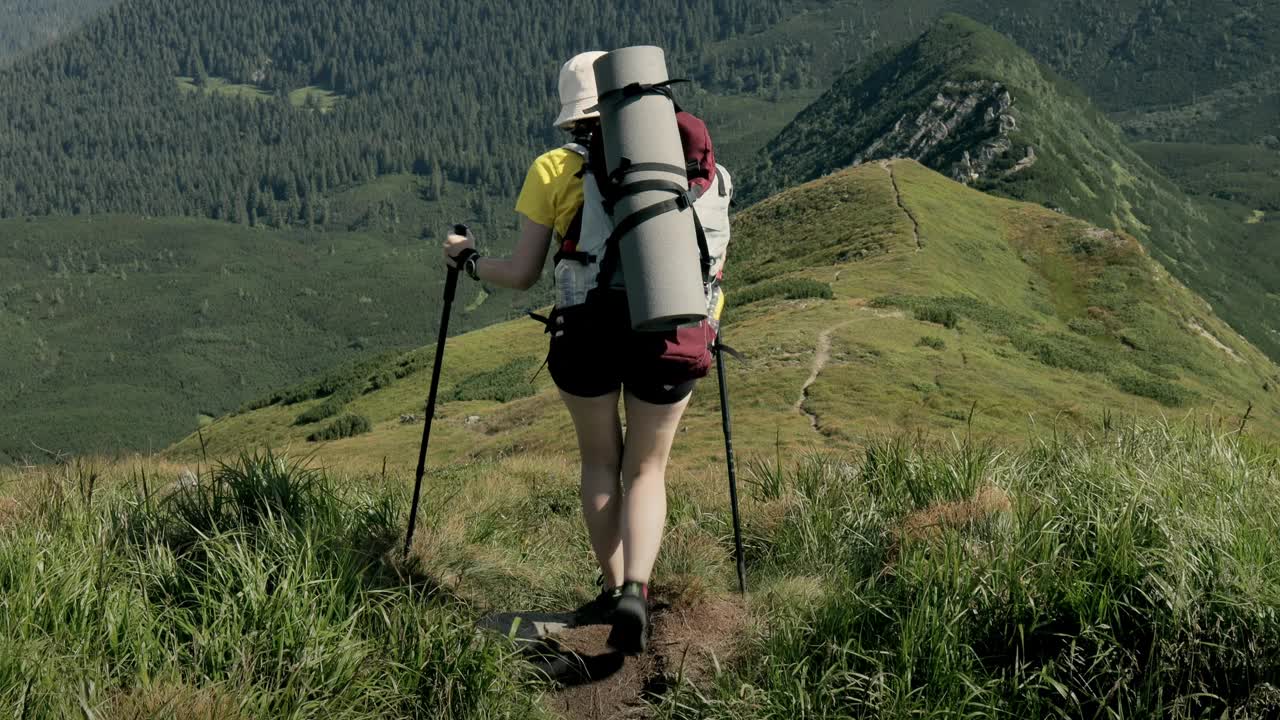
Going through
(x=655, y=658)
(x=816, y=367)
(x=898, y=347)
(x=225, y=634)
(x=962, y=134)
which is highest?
(x=225, y=634)

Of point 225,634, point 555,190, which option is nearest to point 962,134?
point 555,190

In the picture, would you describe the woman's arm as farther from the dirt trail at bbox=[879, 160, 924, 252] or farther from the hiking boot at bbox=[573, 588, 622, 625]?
the dirt trail at bbox=[879, 160, 924, 252]

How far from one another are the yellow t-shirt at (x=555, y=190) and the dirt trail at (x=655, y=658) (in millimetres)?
2159

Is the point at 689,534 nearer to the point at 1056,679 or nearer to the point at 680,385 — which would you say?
the point at 680,385

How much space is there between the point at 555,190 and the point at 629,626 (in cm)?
223

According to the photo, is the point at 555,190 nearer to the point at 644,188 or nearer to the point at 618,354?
the point at 644,188

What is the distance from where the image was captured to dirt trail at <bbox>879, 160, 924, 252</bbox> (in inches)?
2140

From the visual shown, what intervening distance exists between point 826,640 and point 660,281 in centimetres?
188

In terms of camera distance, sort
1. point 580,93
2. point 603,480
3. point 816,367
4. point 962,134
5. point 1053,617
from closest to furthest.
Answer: point 1053,617 → point 580,93 → point 603,480 → point 816,367 → point 962,134

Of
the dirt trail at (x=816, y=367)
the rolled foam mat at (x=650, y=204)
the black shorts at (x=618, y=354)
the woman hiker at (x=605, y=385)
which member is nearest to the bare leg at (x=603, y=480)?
the woman hiker at (x=605, y=385)

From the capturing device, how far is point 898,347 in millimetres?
31312

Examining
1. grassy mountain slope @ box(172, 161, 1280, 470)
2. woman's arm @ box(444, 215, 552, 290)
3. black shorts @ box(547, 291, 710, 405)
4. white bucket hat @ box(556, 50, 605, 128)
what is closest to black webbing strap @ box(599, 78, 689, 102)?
white bucket hat @ box(556, 50, 605, 128)

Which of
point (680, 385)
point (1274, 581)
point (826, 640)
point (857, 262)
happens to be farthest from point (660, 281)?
point (857, 262)

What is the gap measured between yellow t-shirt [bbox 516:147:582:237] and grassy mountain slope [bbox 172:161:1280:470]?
400 cm
